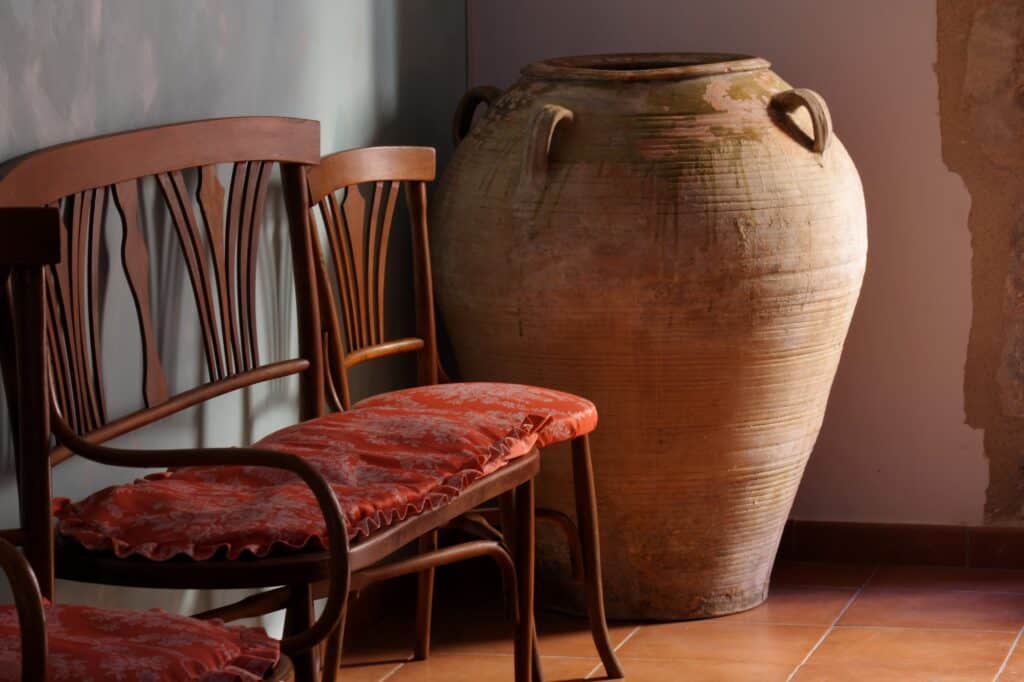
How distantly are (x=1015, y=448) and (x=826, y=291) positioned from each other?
2.43 feet

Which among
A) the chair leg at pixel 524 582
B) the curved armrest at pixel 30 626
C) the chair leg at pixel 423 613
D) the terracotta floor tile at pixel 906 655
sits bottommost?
Answer: the terracotta floor tile at pixel 906 655

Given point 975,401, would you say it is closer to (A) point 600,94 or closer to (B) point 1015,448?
(B) point 1015,448

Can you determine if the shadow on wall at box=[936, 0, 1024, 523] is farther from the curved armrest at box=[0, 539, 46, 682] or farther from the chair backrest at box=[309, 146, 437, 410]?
the curved armrest at box=[0, 539, 46, 682]

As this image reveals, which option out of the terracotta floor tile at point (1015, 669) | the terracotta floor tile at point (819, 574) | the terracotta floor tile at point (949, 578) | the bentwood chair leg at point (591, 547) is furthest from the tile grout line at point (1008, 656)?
the bentwood chair leg at point (591, 547)

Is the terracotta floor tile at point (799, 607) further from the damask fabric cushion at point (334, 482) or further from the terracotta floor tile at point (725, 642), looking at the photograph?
the damask fabric cushion at point (334, 482)

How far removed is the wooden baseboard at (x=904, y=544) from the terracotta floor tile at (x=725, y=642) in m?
0.50

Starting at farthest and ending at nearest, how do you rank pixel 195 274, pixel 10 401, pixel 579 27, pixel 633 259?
pixel 579 27 → pixel 633 259 → pixel 195 274 → pixel 10 401

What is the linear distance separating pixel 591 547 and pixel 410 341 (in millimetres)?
460

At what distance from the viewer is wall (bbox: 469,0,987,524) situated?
3.46 meters

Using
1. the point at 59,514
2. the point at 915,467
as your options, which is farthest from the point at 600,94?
the point at 59,514

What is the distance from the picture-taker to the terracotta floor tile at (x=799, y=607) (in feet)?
10.4

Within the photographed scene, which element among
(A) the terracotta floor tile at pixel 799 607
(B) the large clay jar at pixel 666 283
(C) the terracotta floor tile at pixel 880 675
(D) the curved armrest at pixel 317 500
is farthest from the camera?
(A) the terracotta floor tile at pixel 799 607

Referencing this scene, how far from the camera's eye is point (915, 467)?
3.55m

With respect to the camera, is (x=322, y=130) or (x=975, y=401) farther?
(x=975, y=401)
